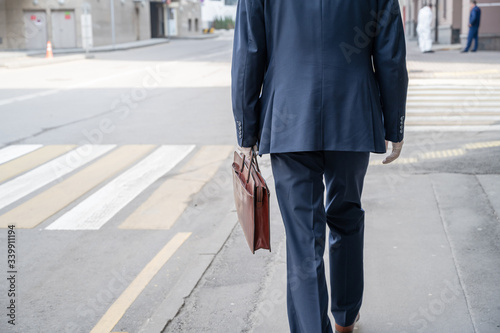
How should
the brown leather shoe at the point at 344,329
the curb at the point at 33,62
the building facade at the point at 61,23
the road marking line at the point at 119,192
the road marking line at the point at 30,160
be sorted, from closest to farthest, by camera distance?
the brown leather shoe at the point at 344,329
the road marking line at the point at 119,192
the road marking line at the point at 30,160
the curb at the point at 33,62
the building facade at the point at 61,23

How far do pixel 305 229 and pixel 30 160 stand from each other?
638cm

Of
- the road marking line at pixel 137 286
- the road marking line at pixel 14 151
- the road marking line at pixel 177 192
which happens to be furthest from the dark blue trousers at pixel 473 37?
the road marking line at pixel 137 286

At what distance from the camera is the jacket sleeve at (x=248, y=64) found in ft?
9.14

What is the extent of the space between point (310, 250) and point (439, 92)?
1205 cm

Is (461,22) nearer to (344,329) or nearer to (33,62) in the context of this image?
(33,62)

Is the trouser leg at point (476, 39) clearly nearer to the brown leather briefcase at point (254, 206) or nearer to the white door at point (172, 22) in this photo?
the brown leather briefcase at point (254, 206)

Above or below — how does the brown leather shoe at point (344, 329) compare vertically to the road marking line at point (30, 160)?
above

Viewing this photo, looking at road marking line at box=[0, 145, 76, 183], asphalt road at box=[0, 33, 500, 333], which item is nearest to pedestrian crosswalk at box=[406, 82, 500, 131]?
asphalt road at box=[0, 33, 500, 333]

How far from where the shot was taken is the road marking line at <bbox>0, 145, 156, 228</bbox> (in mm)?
5996

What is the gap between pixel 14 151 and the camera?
9070 millimetres

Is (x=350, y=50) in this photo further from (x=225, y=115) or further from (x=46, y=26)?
(x=46, y=26)

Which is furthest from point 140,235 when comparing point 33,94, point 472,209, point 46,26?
point 46,26

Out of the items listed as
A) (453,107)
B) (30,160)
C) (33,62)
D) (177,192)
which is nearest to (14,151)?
(30,160)

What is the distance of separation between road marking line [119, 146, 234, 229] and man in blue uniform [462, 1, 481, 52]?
61.6 ft
